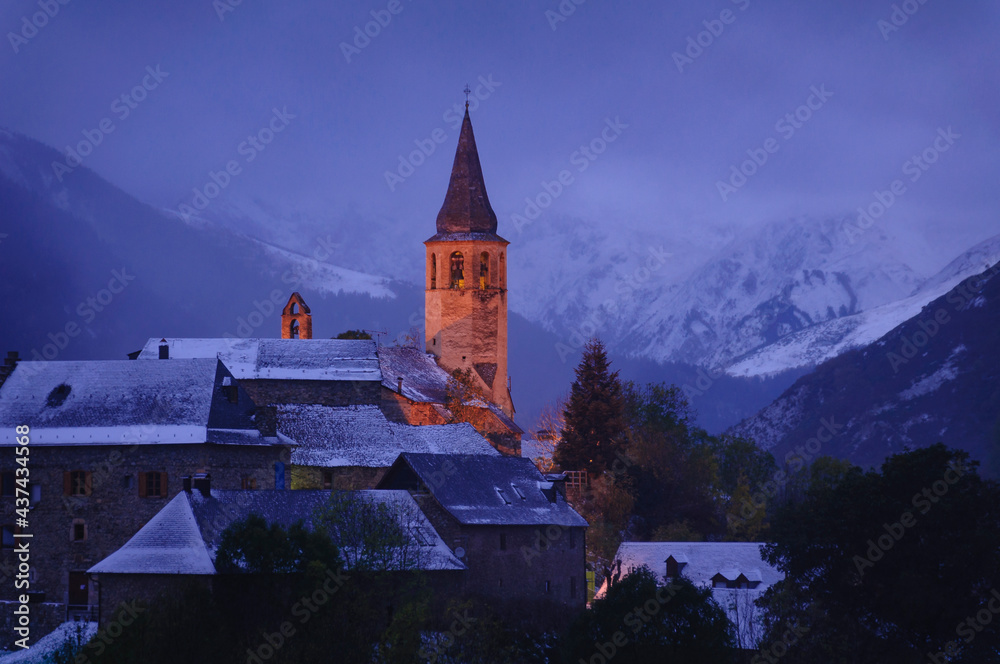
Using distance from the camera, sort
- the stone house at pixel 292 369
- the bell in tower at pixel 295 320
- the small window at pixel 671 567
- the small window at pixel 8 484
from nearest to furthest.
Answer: the small window at pixel 8 484
the small window at pixel 671 567
the stone house at pixel 292 369
the bell in tower at pixel 295 320

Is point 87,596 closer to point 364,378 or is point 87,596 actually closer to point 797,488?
point 364,378

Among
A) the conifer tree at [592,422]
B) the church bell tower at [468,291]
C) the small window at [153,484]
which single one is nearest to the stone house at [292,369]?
the conifer tree at [592,422]

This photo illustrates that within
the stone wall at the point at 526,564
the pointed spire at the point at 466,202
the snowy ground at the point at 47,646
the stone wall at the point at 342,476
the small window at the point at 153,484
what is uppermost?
the pointed spire at the point at 466,202

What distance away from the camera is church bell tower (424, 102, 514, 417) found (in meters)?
106

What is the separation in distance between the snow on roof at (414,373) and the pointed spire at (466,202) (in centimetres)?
988

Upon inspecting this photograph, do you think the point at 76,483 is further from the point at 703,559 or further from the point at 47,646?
the point at 703,559

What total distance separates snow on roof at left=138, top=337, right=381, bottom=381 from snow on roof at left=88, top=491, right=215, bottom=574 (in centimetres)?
2782

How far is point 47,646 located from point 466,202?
56722 millimetres

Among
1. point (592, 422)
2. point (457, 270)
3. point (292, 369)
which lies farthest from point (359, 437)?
point (457, 270)

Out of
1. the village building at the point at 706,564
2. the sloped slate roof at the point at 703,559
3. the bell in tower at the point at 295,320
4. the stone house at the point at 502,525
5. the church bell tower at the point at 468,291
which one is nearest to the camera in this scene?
the stone house at the point at 502,525

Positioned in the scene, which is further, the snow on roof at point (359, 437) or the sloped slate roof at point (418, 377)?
the sloped slate roof at point (418, 377)

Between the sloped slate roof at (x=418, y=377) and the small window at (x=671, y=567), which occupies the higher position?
the sloped slate roof at (x=418, y=377)

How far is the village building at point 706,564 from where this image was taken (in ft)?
239

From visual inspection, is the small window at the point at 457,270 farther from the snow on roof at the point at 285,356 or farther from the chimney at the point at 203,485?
the chimney at the point at 203,485
